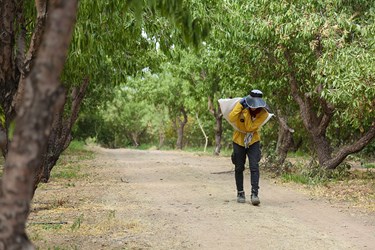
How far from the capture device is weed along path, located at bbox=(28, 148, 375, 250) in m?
6.93

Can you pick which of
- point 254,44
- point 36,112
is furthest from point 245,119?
point 36,112

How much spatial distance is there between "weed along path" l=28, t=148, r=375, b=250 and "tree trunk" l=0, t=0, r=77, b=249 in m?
3.89

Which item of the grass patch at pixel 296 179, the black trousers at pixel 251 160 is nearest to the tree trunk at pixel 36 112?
the black trousers at pixel 251 160

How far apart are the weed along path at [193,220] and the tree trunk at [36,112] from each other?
389 cm

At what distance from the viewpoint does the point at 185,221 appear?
8.37 meters

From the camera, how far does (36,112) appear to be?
2.57 m

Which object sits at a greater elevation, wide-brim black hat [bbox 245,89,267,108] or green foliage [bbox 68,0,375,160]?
green foliage [bbox 68,0,375,160]

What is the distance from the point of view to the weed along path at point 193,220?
273 inches

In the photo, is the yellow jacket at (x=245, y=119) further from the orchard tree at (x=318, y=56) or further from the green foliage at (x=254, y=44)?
the orchard tree at (x=318, y=56)

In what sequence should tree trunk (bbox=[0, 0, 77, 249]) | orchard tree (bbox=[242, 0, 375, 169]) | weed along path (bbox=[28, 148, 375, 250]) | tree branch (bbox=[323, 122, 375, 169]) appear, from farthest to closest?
1. tree branch (bbox=[323, 122, 375, 169])
2. orchard tree (bbox=[242, 0, 375, 169])
3. weed along path (bbox=[28, 148, 375, 250])
4. tree trunk (bbox=[0, 0, 77, 249])

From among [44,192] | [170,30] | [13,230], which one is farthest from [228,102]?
[13,230]

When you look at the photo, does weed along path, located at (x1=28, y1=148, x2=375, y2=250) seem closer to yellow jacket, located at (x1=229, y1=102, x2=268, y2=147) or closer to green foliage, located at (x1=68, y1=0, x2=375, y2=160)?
yellow jacket, located at (x1=229, y1=102, x2=268, y2=147)

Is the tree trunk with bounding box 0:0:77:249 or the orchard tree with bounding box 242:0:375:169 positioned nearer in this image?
the tree trunk with bounding box 0:0:77:249

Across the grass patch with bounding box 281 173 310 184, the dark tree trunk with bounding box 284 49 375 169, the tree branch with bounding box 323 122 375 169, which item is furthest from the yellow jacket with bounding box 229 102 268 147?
the tree branch with bounding box 323 122 375 169
